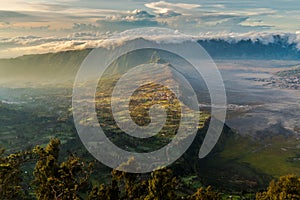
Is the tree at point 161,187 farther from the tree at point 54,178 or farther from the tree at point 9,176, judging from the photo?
the tree at point 9,176

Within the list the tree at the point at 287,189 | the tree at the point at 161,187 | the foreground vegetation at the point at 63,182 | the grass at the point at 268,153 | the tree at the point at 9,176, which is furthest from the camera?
the grass at the point at 268,153

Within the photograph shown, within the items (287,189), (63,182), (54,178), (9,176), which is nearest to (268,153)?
(287,189)

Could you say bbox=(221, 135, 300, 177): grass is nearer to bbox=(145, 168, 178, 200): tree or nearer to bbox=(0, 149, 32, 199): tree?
bbox=(145, 168, 178, 200): tree

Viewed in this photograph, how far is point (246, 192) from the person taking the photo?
90562 mm

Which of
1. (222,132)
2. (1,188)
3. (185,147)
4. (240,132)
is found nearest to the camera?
(1,188)

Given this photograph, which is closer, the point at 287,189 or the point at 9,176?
the point at 9,176

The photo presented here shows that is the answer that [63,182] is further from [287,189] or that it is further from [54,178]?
[287,189]

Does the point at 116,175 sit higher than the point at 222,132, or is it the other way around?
the point at 116,175

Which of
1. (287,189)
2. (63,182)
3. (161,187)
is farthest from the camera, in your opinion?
(161,187)

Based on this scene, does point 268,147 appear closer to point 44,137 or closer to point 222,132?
point 222,132

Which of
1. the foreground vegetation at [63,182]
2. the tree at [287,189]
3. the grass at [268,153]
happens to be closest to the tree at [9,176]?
the foreground vegetation at [63,182]

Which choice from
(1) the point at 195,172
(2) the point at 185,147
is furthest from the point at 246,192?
(2) the point at 185,147

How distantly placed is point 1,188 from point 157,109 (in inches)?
6646

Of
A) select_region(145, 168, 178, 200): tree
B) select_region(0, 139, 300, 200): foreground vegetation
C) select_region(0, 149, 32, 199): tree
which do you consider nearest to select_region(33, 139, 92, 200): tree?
select_region(0, 139, 300, 200): foreground vegetation
